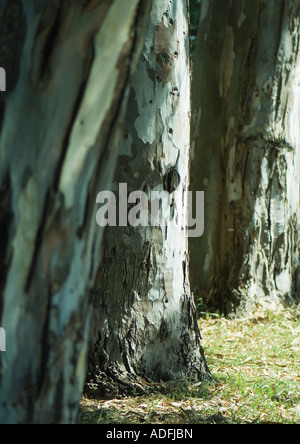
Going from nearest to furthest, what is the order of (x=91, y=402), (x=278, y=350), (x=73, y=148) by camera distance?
(x=73, y=148) → (x=91, y=402) → (x=278, y=350)

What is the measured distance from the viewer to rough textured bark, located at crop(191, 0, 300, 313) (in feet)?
18.2

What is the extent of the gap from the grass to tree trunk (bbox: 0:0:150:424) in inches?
49.9

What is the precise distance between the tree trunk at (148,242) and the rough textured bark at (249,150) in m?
2.28

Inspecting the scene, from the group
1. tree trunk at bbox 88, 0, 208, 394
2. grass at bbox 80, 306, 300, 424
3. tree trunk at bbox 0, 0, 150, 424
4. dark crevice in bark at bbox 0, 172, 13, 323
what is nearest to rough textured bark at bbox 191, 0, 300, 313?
grass at bbox 80, 306, 300, 424

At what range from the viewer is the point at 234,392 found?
3543 mm

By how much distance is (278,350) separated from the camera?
4594mm

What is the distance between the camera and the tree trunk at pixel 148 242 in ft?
10.9

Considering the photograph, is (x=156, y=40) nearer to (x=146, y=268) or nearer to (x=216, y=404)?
(x=146, y=268)

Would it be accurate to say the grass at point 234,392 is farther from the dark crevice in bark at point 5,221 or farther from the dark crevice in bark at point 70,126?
the dark crevice in bark at point 70,126

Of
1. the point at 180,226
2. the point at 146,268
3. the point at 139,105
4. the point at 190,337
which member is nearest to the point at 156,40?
the point at 139,105

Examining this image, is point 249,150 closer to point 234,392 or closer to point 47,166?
point 234,392

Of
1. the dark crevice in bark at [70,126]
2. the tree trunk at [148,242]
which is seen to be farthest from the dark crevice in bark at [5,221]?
the tree trunk at [148,242]

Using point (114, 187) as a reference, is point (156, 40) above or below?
above

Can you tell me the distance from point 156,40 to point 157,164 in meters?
0.73
